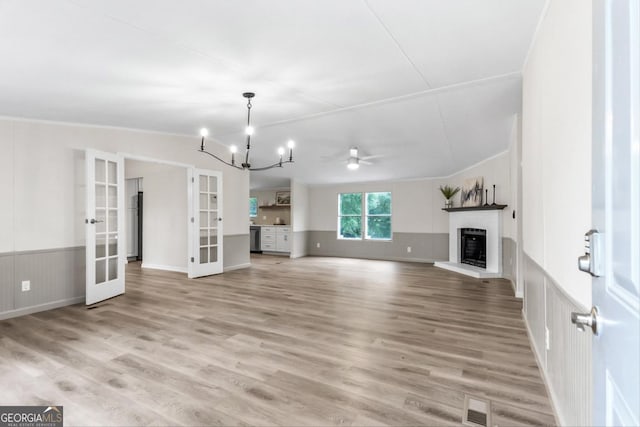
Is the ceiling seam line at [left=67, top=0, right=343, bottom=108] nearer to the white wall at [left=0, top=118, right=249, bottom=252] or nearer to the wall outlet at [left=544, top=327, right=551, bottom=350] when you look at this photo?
the white wall at [left=0, top=118, right=249, bottom=252]

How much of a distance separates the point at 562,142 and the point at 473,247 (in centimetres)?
588

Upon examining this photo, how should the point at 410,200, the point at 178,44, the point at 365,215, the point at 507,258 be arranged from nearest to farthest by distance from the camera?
the point at 178,44 < the point at 507,258 < the point at 410,200 < the point at 365,215

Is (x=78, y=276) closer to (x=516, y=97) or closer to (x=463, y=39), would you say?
(x=463, y=39)

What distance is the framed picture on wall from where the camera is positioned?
34.6 feet

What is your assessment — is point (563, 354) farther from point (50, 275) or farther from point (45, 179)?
point (45, 179)

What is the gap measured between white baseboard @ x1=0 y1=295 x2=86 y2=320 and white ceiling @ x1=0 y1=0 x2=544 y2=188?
2.31 metres

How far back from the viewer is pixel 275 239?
10227mm

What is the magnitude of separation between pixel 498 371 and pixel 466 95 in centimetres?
299

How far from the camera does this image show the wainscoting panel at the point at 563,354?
4.77 ft

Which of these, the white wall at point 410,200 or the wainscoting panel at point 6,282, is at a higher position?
the white wall at point 410,200

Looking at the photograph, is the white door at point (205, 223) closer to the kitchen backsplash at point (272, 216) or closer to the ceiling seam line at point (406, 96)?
the ceiling seam line at point (406, 96)

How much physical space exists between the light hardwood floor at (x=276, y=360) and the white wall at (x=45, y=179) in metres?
0.99

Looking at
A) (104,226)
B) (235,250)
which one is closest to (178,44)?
(104,226)

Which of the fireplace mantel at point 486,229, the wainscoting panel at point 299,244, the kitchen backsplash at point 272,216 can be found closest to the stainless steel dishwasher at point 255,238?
the kitchen backsplash at point 272,216
